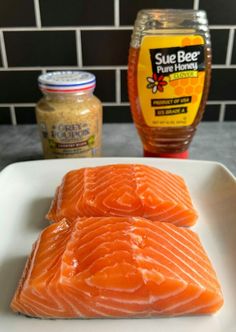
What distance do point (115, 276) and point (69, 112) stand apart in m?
0.45

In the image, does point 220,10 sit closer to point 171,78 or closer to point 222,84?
point 222,84

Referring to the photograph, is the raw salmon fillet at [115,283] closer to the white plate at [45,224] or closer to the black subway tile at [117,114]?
the white plate at [45,224]

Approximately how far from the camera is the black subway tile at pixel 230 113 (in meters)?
1.23

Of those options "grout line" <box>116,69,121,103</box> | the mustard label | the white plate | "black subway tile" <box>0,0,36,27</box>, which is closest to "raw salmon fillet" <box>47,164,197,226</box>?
the white plate

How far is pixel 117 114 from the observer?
→ 124 centimetres

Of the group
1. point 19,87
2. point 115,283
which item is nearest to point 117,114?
point 19,87

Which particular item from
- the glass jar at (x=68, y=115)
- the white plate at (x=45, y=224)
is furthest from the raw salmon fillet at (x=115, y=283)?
the glass jar at (x=68, y=115)

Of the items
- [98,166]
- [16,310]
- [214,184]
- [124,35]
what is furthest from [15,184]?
[124,35]

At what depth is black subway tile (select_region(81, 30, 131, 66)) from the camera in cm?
111

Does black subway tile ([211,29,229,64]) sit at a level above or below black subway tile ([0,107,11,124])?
above

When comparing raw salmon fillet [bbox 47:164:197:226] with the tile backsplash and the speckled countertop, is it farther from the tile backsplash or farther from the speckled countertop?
the tile backsplash

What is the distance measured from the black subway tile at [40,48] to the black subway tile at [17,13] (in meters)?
0.03

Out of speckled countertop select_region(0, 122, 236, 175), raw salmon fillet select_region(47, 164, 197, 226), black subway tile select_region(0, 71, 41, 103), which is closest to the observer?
raw salmon fillet select_region(47, 164, 197, 226)

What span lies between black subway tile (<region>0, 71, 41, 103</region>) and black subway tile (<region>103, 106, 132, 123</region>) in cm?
23
